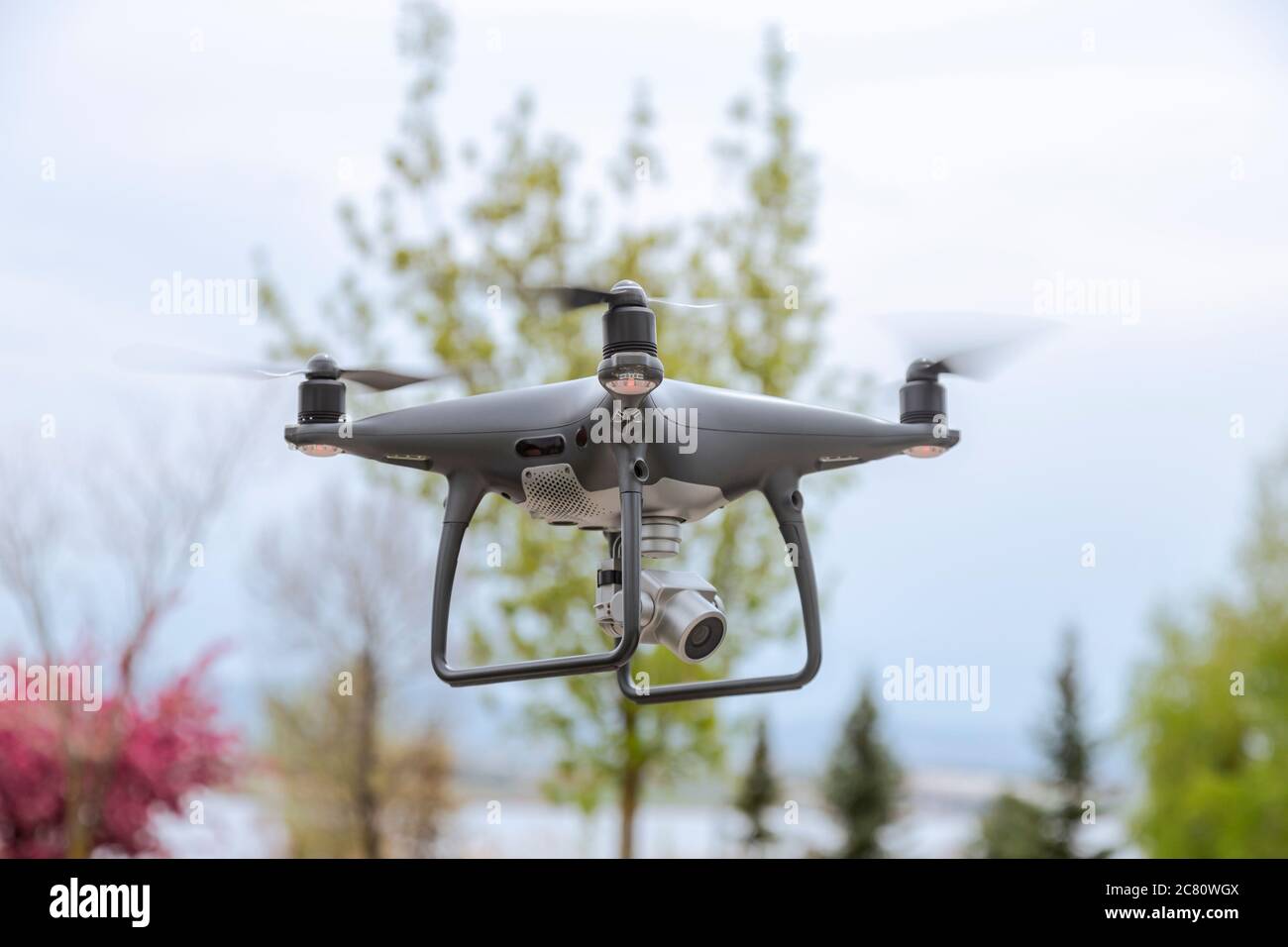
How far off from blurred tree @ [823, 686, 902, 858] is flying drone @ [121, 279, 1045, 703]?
6.06 meters

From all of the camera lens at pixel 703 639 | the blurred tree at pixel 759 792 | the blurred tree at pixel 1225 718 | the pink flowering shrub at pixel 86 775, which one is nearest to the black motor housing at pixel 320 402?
the camera lens at pixel 703 639

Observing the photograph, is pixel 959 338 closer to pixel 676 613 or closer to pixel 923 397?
pixel 923 397

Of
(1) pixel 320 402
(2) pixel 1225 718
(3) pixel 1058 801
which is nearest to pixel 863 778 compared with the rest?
(3) pixel 1058 801

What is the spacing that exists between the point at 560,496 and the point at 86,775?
4.69m

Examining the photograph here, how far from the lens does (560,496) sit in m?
1.44

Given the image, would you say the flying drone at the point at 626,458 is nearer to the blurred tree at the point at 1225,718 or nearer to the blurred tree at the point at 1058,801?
the blurred tree at the point at 1058,801

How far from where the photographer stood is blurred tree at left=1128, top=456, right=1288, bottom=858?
778 cm

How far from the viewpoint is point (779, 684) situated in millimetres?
1534

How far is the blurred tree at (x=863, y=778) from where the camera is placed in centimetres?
734

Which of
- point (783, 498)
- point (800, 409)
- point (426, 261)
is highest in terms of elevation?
point (426, 261)

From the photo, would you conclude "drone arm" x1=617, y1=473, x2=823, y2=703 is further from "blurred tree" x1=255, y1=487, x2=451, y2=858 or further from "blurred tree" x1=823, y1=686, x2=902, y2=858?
"blurred tree" x1=823, y1=686, x2=902, y2=858

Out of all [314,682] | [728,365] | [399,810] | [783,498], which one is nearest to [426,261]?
[728,365]
